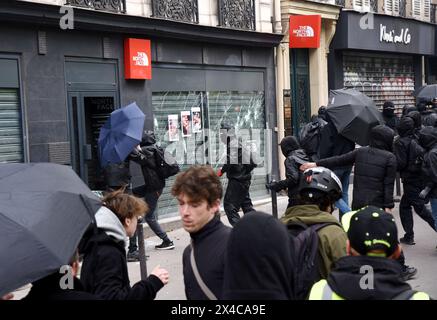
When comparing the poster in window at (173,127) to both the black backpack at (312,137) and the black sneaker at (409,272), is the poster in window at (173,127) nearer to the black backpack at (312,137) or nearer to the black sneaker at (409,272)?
the black backpack at (312,137)

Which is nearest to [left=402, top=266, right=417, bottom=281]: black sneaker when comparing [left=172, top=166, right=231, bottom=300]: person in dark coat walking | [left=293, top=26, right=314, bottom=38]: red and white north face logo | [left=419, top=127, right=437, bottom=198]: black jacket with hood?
[left=419, top=127, right=437, bottom=198]: black jacket with hood

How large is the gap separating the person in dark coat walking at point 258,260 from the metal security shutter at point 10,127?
708cm

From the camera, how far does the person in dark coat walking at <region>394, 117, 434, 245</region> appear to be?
28.5 ft

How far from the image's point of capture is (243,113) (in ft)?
45.0

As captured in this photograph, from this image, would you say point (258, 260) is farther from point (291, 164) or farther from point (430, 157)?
point (430, 157)

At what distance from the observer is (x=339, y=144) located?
1029cm

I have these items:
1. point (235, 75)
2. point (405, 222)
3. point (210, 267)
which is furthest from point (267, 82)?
point (210, 267)

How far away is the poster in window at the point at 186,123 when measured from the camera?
475 inches

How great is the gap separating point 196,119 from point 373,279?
9742 mm

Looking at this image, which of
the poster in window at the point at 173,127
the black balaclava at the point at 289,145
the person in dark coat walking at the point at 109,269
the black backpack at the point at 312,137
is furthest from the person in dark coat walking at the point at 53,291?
the poster in window at the point at 173,127

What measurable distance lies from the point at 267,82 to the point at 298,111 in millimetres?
1933

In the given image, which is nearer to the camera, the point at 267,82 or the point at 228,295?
the point at 228,295

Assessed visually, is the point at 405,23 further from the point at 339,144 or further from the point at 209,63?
the point at 339,144
